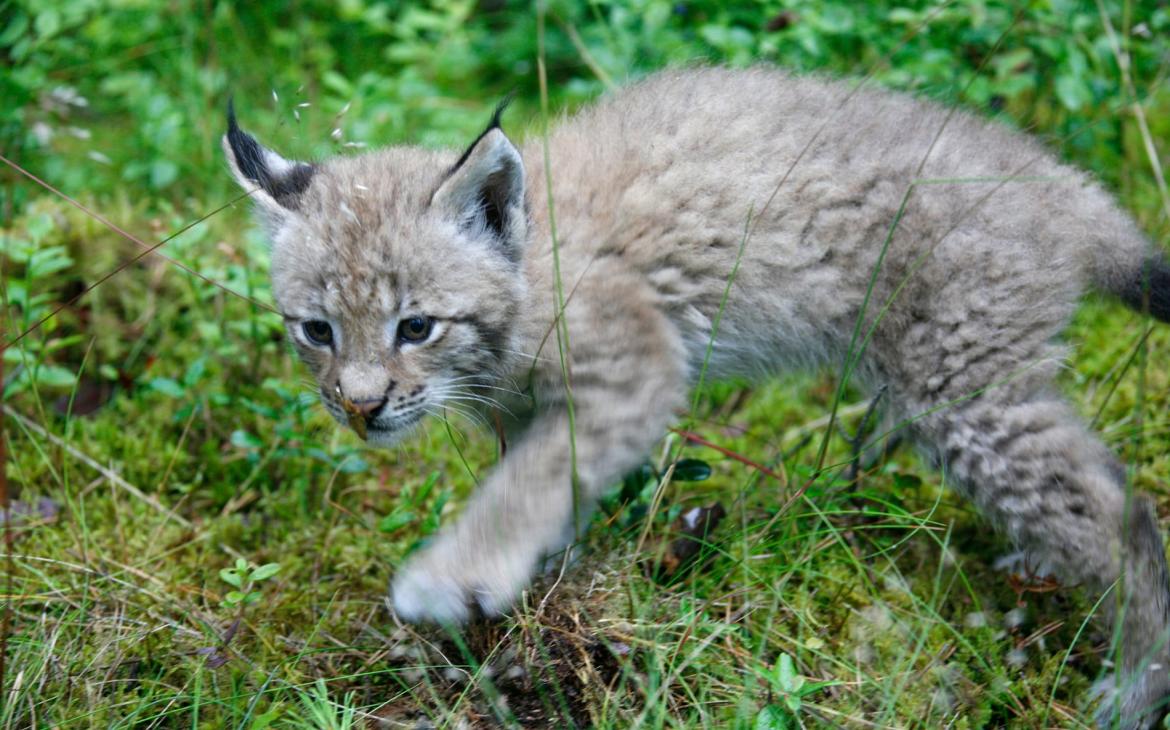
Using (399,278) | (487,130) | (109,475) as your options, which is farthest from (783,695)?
(109,475)

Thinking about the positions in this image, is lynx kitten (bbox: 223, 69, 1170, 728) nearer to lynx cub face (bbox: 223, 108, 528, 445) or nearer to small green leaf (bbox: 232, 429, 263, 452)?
lynx cub face (bbox: 223, 108, 528, 445)

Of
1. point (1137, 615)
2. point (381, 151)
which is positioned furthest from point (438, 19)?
point (1137, 615)

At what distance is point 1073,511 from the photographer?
3.29m

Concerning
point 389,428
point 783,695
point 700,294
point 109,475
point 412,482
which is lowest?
point 412,482

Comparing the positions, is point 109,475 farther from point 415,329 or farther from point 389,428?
point 415,329

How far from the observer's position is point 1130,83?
4.82m

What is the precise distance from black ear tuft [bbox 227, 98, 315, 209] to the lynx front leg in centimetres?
113

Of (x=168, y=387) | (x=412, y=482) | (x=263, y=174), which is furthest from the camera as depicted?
(x=412, y=482)

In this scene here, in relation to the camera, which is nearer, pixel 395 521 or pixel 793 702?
pixel 793 702

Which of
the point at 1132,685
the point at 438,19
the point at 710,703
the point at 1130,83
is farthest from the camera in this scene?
the point at 438,19

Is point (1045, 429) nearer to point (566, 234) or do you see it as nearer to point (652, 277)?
point (652, 277)

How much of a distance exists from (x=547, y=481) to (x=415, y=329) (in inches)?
25.4

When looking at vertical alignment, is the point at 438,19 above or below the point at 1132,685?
above

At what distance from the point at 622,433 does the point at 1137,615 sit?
5.70ft
